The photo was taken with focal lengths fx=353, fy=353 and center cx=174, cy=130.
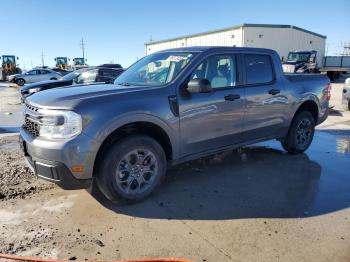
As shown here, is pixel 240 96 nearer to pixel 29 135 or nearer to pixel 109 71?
pixel 29 135

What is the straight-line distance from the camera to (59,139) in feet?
12.1

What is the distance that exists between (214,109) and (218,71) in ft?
1.98

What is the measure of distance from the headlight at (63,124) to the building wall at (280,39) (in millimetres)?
35187

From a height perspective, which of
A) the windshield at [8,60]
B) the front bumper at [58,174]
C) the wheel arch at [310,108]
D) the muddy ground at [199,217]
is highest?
the windshield at [8,60]

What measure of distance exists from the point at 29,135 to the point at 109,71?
10088 mm

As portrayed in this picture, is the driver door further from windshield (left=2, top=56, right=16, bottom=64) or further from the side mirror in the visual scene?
the side mirror

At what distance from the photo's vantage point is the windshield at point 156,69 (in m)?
4.68

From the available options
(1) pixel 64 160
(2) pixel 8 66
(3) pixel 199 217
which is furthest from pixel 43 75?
(3) pixel 199 217

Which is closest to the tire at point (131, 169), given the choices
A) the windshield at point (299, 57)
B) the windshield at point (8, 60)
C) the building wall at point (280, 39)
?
the windshield at point (299, 57)

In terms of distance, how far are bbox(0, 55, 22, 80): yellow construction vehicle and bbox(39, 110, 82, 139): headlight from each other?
42805 millimetres

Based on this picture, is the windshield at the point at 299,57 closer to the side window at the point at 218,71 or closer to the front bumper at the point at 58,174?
the side window at the point at 218,71

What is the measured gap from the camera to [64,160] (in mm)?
3648

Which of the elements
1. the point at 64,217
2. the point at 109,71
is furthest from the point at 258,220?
the point at 109,71

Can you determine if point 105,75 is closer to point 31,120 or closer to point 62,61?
point 31,120
